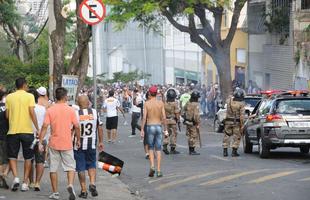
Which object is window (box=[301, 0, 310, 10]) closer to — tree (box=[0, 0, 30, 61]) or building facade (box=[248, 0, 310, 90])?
building facade (box=[248, 0, 310, 90])

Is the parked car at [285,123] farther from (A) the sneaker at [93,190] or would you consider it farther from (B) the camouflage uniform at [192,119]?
(A) the sneaker at [93,190]

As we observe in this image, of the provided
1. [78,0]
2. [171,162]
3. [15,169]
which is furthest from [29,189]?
[78,0]

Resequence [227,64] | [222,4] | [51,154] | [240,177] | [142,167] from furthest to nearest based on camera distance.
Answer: [227,64] < [222,4] < [142,167] < [240,177] < [51,154]

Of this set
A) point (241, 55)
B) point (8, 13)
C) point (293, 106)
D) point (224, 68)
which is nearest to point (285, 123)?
point (293, 106)

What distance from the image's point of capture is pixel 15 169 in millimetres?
13172

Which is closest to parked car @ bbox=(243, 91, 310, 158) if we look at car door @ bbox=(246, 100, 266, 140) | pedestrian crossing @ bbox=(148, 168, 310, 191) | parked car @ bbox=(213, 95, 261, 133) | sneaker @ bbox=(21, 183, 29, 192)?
car door @ bbox=(246, 100, 266, 140)

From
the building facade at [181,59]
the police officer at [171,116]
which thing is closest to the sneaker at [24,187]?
the police officer at [171,116]

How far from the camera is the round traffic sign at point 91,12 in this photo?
14.6 metres

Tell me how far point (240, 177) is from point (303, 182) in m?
1.42

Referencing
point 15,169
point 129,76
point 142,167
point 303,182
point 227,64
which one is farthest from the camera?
point 129,76

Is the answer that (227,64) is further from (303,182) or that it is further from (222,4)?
(303,182)

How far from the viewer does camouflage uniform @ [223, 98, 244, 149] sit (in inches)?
789

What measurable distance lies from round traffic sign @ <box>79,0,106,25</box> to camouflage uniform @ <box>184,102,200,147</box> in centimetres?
676

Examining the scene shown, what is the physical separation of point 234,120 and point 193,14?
17802 millimetres
